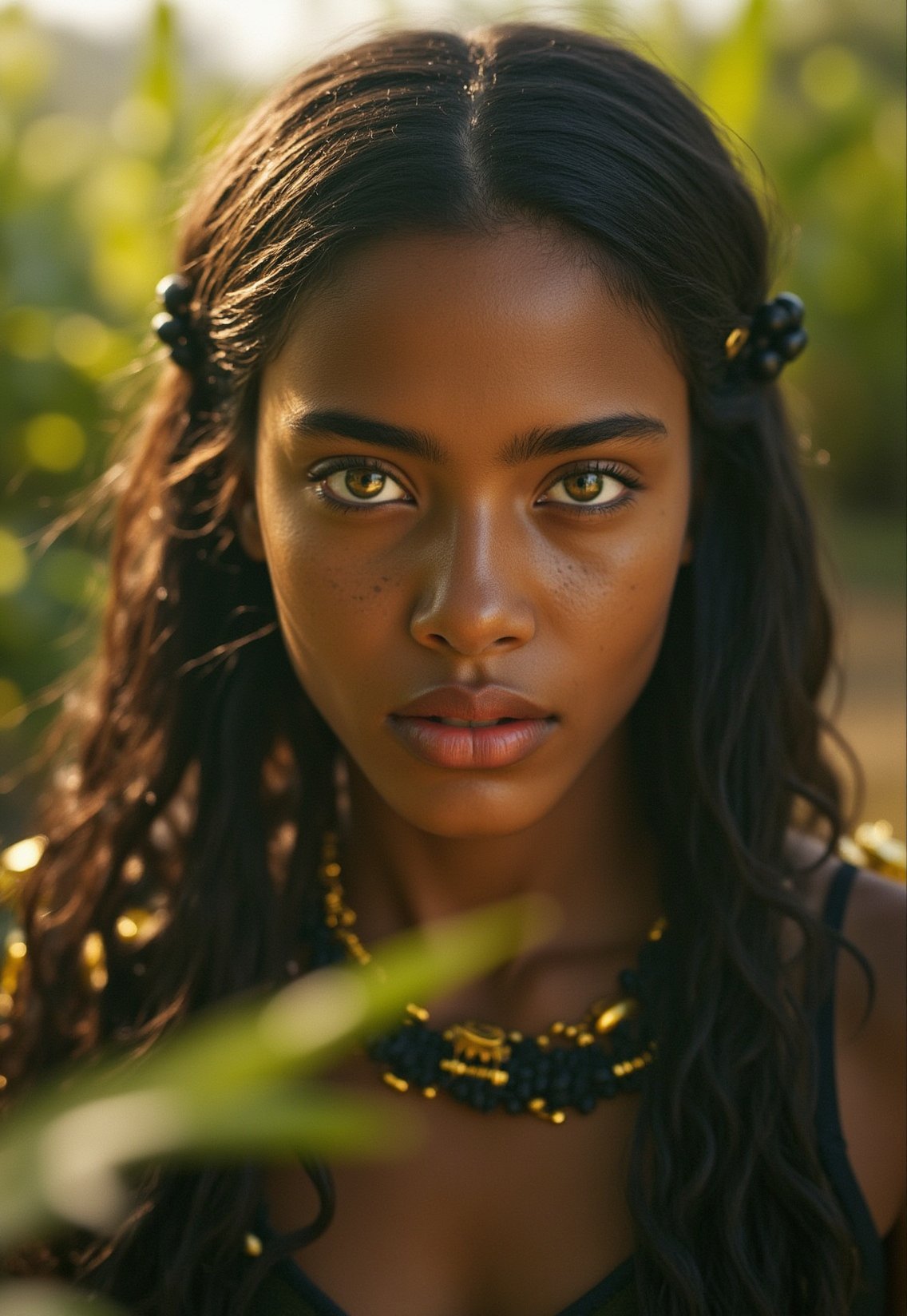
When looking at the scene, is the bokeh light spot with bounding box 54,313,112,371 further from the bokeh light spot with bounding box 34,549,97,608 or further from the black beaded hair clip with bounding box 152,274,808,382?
the black beaded hair clip with bounding box 152,274,808,382

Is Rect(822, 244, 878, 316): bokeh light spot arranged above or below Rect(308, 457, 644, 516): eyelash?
above

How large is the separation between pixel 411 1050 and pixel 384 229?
40.9 inches

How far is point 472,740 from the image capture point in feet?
5.45

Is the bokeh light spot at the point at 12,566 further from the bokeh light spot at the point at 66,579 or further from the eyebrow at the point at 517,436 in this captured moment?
the eyebrow at the point at 517,436

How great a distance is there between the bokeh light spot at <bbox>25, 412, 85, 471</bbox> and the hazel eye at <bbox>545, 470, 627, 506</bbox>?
2.43 metres

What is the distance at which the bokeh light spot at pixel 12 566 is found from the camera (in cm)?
361

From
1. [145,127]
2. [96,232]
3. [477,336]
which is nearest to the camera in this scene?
[477,336]

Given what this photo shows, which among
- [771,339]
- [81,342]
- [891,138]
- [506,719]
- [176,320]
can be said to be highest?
[891,138]

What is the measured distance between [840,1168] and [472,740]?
0.71m

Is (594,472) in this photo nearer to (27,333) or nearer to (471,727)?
(471,727)

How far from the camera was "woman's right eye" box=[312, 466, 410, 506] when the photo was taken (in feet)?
5.45

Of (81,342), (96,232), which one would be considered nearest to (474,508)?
(81,342)

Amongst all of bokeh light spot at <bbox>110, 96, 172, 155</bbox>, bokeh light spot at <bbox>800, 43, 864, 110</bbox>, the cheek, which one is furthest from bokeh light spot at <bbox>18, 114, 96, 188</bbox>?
the cheek

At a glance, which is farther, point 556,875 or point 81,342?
point 81,342
